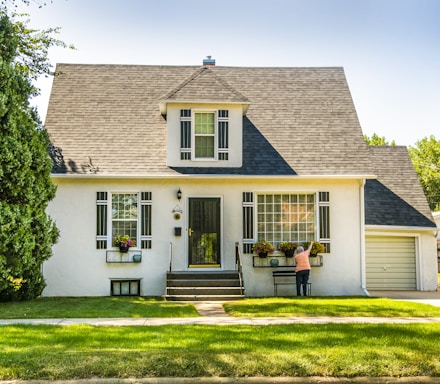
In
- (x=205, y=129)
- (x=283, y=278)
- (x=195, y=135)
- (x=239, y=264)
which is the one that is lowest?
(x=283, y=278)

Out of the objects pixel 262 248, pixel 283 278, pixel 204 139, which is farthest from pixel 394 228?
pixel 204 139

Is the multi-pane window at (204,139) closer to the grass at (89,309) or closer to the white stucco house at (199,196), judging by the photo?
the white stucco house at (199,196)

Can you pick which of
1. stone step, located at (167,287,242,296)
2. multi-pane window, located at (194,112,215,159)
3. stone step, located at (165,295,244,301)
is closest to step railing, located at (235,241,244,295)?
stone step, located at (167,287,242,296)

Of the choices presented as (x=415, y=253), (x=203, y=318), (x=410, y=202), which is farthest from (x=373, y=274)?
(x=203, y=318)

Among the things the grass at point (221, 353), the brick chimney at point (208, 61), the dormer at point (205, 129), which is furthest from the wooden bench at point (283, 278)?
the brick chimney at point (208, 61)

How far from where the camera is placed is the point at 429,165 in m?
60.6

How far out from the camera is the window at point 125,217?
16422 mm

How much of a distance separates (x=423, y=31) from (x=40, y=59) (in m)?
11.6

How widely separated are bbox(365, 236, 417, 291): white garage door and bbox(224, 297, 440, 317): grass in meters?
5.30

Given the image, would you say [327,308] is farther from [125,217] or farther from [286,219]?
[125,217]

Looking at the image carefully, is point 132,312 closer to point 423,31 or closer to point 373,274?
point 423,31

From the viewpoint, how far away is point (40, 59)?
59.2ft

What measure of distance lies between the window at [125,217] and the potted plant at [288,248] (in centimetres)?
372

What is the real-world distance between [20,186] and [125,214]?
12.7 ft
